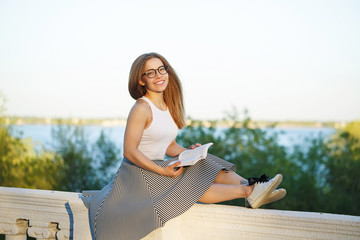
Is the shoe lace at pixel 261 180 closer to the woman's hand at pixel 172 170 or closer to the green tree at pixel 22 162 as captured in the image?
the woman's hand at pixel 172 170

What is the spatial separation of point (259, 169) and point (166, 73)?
9.43 feet

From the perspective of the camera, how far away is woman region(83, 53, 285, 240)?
2.21 metres

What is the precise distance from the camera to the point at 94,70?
53.6 ft

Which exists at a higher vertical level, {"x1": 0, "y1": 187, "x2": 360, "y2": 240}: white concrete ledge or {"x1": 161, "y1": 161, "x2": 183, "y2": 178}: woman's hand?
{"x1": 161, "y1": 161, "x2": 183, "y2": 178}: woman's hand

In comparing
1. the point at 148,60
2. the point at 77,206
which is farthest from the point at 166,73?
the point at 77,206

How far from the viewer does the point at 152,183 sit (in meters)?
2.32

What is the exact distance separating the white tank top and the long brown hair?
0.13 meters

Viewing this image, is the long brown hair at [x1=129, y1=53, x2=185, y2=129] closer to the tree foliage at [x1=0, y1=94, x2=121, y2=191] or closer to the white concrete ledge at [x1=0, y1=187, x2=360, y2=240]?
the white concrete ledge at [x1=0, y1=187, x2=360, y2=240]

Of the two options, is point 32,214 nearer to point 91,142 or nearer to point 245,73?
point 91,142

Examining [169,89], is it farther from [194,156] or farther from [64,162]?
[64,162]

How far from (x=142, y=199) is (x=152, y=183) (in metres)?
0.11

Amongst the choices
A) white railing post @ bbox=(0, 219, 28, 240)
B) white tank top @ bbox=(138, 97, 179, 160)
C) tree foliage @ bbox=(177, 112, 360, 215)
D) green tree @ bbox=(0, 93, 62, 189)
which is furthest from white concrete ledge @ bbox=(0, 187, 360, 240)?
green tree @ bbox=(0, 93, 62, 189)

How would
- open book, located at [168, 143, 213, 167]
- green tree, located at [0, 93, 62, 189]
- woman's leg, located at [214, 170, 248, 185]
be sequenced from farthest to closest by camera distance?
green tree, located at [0, 93, 62, 189], woman's leg, located at [214, 170, 248, 185], open book, located at [168, 143, 213, 167]

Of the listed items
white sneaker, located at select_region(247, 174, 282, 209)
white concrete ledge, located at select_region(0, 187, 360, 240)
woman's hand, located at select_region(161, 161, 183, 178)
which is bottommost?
white concrete ledge, located at select_region(0, 187, 360, 240)
